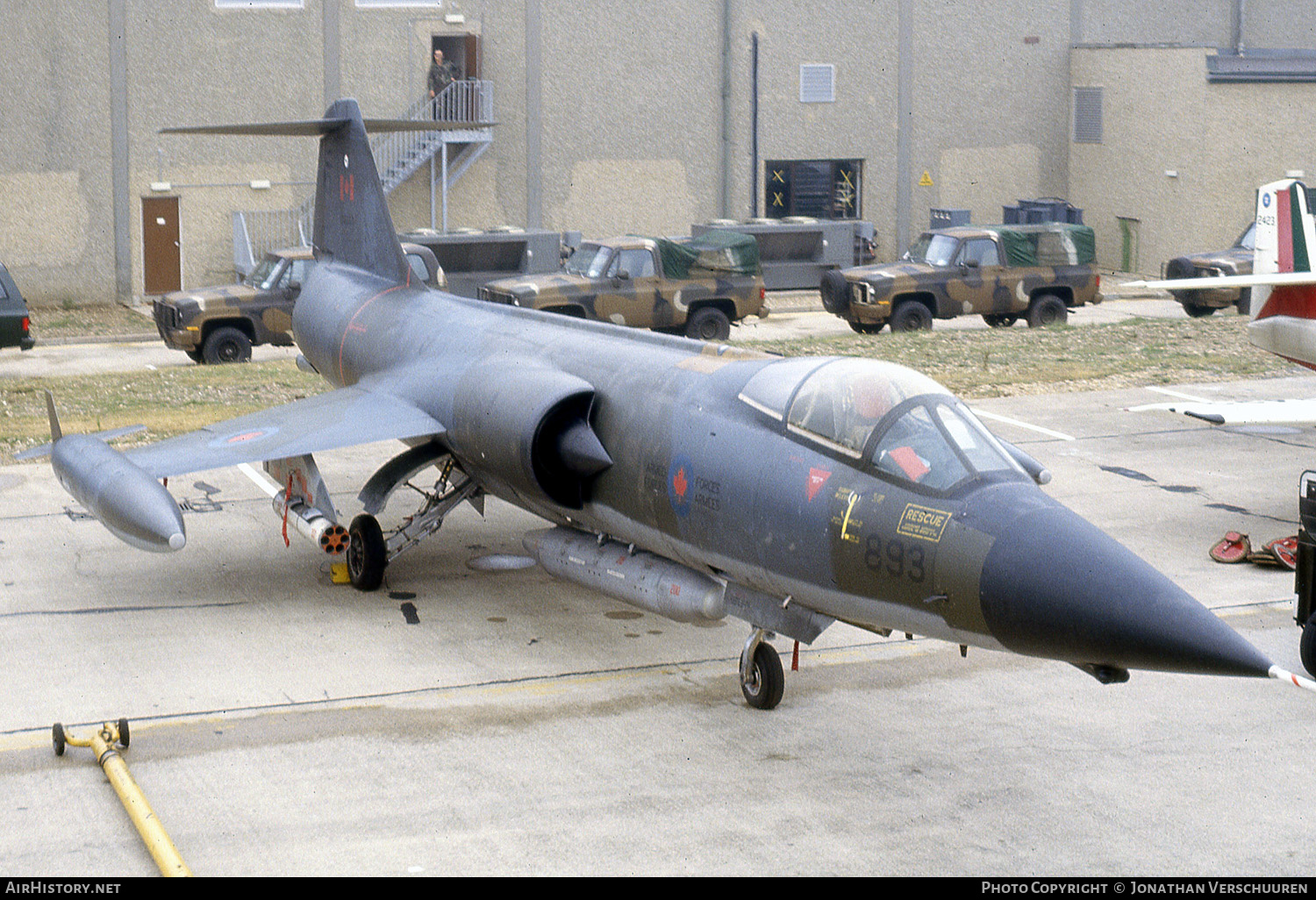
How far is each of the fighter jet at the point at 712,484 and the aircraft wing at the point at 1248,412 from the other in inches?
149

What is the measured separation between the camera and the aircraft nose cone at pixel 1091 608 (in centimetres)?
747

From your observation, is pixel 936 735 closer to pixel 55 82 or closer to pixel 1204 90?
pixel 55 82

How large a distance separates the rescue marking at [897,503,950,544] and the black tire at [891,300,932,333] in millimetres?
20739

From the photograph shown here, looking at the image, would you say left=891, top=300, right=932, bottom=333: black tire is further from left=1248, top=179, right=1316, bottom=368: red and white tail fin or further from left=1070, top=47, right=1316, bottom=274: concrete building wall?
left=1070, top=47, right=1316, bottom=274: concrete building wall

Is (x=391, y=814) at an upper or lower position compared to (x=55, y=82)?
lower

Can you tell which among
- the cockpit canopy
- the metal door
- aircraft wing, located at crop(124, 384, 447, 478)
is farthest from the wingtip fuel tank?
the metal door

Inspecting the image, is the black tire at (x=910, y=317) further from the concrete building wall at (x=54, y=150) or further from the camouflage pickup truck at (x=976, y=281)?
the concrete building wall at (x=54, y=150)

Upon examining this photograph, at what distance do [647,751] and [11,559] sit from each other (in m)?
7.36

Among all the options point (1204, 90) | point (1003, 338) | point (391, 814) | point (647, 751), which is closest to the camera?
point (391, 814)

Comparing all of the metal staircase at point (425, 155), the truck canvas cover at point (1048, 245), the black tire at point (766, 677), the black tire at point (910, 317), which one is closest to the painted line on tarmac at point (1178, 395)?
the black tire at point (910, 317)

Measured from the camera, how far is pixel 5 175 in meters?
33.8

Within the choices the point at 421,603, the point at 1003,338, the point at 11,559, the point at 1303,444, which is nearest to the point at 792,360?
the point at 421,603

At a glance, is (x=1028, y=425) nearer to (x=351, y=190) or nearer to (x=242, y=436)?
(x=351, y=190)

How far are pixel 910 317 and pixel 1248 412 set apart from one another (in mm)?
14576
